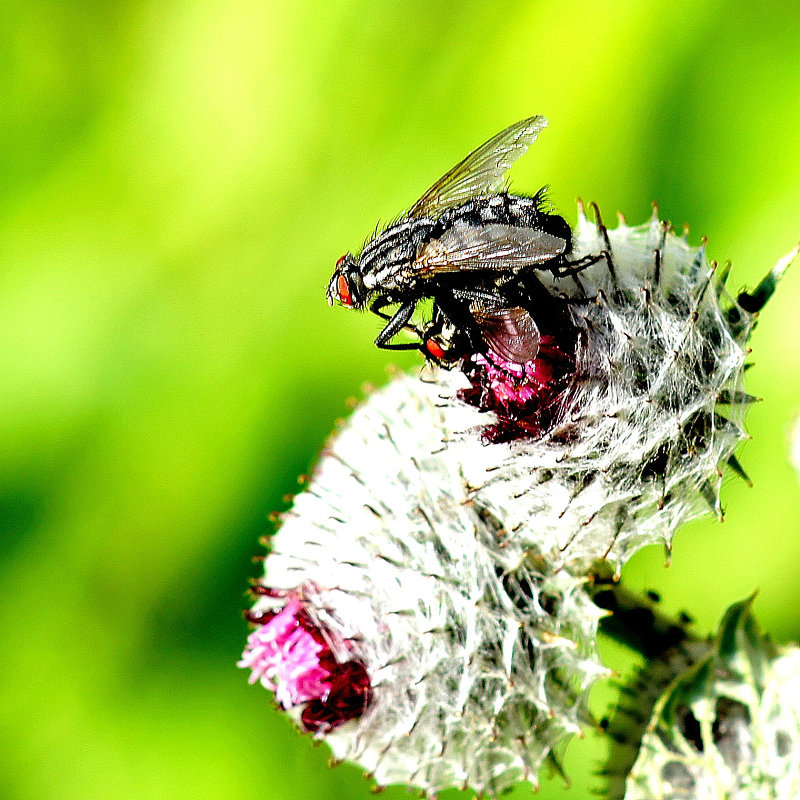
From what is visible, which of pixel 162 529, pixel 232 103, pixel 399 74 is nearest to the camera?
pixel 162 529

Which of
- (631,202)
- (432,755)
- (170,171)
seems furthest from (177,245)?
(432,755)

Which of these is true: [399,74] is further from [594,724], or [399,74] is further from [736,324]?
[594,724]

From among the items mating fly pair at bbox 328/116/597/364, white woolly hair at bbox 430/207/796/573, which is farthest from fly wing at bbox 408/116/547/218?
white woolly hair at bbox 430/207/796/573

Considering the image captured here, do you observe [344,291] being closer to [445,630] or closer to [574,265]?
[574,265]

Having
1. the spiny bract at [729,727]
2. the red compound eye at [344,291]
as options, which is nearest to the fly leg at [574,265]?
the red compound eye at [344,291]

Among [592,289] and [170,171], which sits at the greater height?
[170,171]

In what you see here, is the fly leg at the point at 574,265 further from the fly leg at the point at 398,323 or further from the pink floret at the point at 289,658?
the pink floret at the point at 289,658

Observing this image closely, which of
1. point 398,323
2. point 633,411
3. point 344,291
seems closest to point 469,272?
point 398,323
